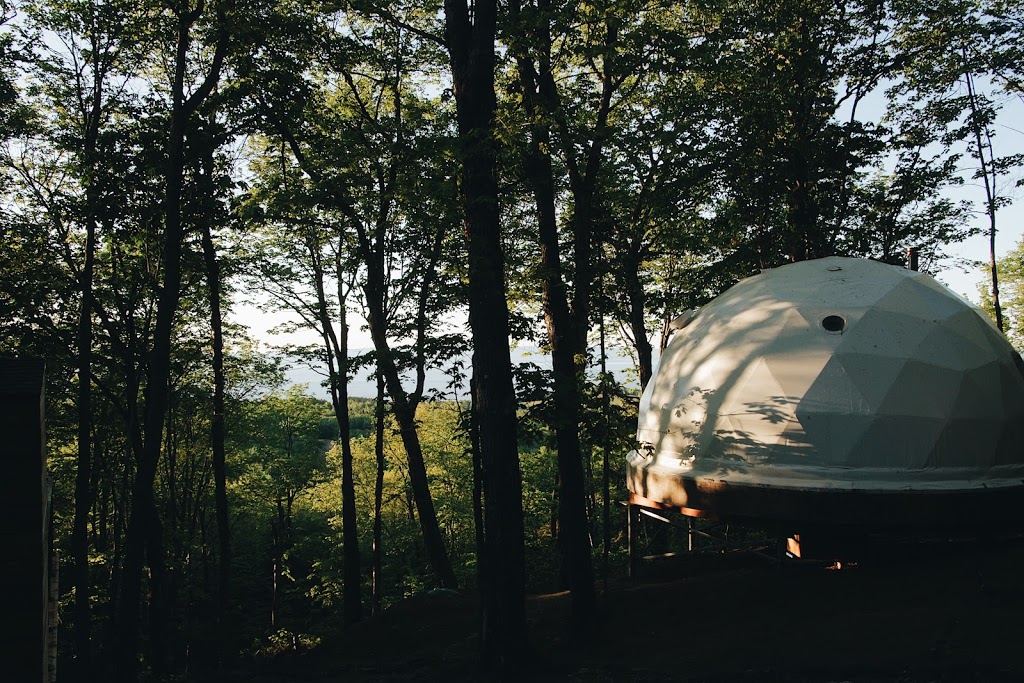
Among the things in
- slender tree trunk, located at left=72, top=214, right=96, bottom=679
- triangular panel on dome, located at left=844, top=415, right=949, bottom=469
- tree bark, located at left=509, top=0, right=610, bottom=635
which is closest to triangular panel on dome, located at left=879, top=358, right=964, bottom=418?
A: triangular panel on dome, located at left=844, top=415, right=949, bottom=469

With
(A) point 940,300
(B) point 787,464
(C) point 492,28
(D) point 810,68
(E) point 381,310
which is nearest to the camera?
(C) point 492,28

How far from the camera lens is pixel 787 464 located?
11180mm

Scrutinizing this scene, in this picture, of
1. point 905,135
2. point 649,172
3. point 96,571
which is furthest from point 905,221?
point 96,571

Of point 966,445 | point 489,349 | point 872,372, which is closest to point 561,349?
point 489,349

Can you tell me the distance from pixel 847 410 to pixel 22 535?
36.6 feet

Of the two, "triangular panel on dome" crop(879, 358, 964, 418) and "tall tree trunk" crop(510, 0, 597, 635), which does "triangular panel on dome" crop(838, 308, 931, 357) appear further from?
"tall tree trunk" crop(510, 0, 597, 635)

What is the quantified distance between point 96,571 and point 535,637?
2527 cm

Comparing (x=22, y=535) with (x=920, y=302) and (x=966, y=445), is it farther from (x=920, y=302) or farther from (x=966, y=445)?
(x=920, y=302)

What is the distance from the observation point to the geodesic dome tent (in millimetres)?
10719

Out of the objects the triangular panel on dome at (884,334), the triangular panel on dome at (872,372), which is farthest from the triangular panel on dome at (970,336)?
the triangular panel on dome at (872,372)

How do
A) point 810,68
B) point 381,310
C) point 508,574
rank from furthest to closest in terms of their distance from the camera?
point 810,68, point 381,310, point 508,574

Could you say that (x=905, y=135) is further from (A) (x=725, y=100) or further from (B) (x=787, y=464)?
(B) (x=787, y=464)

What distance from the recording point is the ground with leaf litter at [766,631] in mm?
Result: 8922

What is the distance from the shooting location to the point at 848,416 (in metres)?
11.1
